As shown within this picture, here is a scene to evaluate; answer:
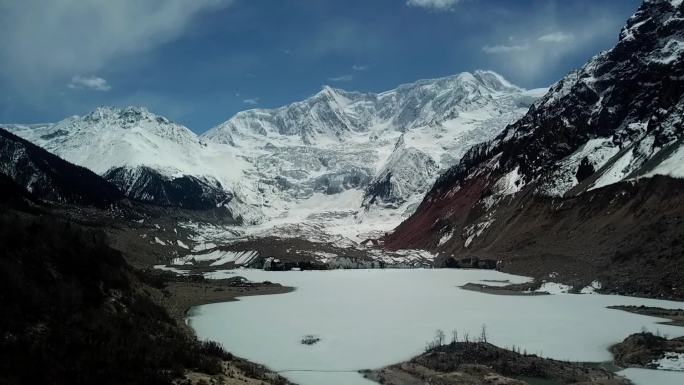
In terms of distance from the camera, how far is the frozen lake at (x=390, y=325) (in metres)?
40.2

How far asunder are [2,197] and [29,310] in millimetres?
96193

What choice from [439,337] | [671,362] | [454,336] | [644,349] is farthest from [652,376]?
[439,337]

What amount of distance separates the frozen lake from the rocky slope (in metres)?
12.9

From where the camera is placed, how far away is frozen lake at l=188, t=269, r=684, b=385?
132ft

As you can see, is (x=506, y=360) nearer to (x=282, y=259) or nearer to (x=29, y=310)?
(x=29, y=310)

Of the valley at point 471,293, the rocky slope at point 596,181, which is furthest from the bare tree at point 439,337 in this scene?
the rocky slope at point 596,181

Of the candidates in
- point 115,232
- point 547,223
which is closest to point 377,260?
point 547,223

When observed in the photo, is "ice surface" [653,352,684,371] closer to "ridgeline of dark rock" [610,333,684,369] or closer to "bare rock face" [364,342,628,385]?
"ridgeline of dark rock" [610,333,684,369]

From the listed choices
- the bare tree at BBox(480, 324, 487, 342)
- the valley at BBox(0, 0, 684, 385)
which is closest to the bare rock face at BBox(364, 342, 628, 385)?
the valley at BBox(0, 0, 684, 385)

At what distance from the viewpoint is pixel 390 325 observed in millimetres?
51656

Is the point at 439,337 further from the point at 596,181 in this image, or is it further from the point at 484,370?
the point at 596,181

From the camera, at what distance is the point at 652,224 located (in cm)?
7756

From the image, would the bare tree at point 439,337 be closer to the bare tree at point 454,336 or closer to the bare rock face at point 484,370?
the bare tree at point 454,336

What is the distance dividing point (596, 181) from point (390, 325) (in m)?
75.6
